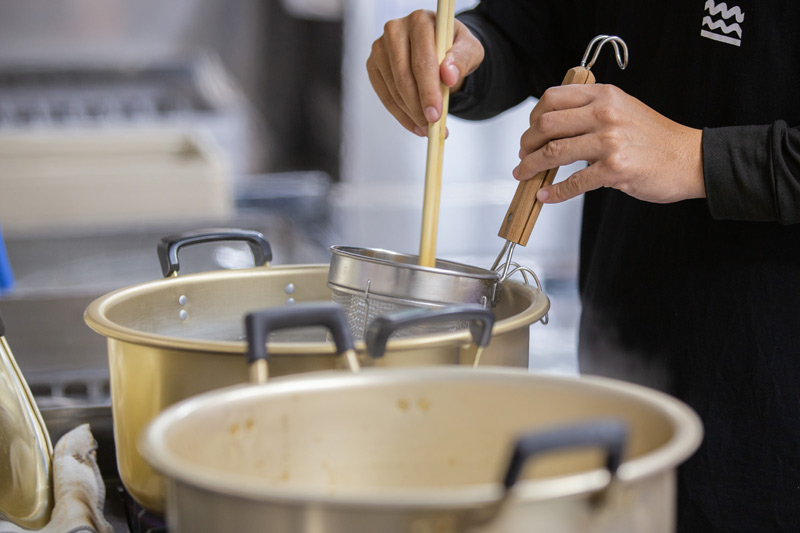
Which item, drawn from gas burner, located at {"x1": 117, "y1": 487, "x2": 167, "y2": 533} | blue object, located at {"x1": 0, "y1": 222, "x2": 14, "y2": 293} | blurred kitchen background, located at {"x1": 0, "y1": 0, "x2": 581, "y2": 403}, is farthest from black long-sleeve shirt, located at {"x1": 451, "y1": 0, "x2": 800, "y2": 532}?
blue object, located at {"x1": 0, "y1": 222, "x2": 14, "y2": 293}

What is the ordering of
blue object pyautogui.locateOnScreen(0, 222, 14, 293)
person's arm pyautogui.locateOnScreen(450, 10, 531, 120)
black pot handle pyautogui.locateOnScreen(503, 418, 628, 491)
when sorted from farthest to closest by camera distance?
blue object pyautogui.locateOnScreen(0, 222, 14, 293), person's arm pyautogui.locateOnScreen(450, 10, 531, 120), black pot handle pyautogui.locateOnScreen(503, 418, 628, 491)

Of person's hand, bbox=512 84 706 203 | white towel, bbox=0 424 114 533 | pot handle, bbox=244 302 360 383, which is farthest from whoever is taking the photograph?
person's hand, bbox=512 84 706 203

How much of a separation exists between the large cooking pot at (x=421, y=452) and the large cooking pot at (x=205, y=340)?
0.21 ft

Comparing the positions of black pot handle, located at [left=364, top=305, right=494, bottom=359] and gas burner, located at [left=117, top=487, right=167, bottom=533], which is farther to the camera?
gas burner, located at [left=117, top=487, right=167, bottom=533]

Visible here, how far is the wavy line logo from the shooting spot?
775 millimetres

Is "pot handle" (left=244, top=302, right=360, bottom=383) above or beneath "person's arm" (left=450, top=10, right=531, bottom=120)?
beneath

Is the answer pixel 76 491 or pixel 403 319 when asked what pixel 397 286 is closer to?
pixel 403 319

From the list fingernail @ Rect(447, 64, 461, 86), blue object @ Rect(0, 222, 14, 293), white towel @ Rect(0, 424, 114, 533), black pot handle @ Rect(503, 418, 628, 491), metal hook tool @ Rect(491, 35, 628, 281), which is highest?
fingernail @ Rect(447, 64, 461, 86)

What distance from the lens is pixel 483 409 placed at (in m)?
0.47

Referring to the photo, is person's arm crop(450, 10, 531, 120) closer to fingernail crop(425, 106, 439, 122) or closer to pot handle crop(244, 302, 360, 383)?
fingernail crop(425, 106, 439, 122)

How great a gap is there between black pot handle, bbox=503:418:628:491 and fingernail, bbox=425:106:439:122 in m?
0.48

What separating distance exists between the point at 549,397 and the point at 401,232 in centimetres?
264

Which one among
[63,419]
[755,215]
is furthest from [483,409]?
[63,419]

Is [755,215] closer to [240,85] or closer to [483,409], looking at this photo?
[483,409]
